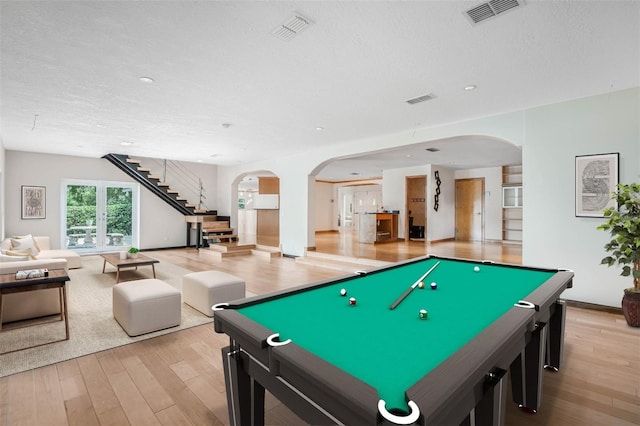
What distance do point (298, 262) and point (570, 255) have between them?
5.23m

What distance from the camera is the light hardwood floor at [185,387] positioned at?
78.0 inches

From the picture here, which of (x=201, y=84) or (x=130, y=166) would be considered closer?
(x=201, y=84)

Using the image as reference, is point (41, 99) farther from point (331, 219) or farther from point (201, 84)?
point (331, 219)

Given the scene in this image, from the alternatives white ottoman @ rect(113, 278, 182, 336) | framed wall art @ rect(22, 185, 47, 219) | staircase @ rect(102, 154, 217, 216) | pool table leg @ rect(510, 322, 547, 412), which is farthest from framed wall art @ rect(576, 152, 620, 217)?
framed wall art @ rect(22, 185, 47, 219)

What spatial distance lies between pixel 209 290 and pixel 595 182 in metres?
4.92

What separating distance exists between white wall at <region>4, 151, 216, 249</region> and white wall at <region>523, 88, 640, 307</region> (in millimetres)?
9637

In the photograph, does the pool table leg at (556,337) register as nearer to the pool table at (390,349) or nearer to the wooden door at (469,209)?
the pool table at (390,349)

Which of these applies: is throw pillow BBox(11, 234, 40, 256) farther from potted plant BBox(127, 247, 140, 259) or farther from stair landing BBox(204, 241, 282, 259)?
stair landing BBox(204, 241, 282, 259)

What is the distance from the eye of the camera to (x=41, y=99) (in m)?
4.12

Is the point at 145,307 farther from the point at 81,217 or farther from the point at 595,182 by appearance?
the point at 81,217

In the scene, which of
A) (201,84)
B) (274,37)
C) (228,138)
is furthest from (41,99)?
(274,37)

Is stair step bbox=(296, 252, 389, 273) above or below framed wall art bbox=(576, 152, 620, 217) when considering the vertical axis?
below

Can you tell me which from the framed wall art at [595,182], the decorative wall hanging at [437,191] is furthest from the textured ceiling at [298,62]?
the decorative wall hanging at [437,191]

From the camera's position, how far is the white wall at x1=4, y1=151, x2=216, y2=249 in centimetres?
778
